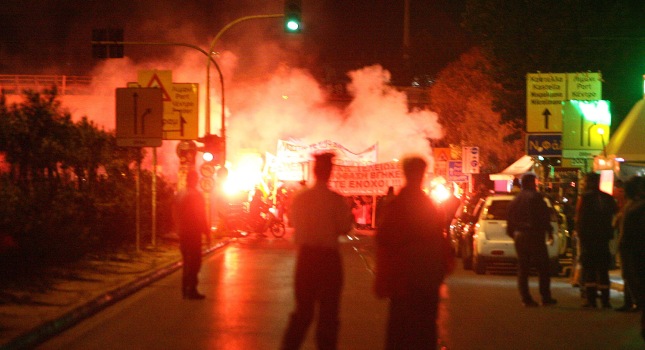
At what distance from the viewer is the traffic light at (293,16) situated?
66.4 ft

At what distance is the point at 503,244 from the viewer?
17422 millimetres

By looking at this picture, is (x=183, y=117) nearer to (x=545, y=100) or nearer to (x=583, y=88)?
(x=545, y=100)

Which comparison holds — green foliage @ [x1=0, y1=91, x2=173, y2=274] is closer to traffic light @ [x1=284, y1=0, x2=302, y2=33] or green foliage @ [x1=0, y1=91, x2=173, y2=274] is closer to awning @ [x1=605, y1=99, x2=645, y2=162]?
traffic light @ [x1=284, y1=0, x2=302, y2=33]

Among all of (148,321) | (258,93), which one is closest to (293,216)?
(148,321)

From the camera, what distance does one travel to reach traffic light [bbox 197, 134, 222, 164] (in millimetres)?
25628

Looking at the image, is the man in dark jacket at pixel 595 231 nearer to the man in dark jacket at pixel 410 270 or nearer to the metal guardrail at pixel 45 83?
the man in dark jacket at pixel 410 270

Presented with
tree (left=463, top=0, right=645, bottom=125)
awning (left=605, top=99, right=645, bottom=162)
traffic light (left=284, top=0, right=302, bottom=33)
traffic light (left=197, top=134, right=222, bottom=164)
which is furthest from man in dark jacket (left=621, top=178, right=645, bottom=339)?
traffic light (left=197, top=134, right=222, bottom=164)

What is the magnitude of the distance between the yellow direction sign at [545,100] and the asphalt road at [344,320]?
3697mm

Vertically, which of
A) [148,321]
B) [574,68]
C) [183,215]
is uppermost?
[574,68]

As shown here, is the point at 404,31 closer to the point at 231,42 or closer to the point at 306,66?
the point at 306,66

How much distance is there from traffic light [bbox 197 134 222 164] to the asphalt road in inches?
379

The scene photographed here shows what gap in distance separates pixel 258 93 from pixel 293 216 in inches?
1498

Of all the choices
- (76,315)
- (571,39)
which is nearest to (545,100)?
(571,39)

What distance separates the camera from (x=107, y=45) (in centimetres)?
2241
